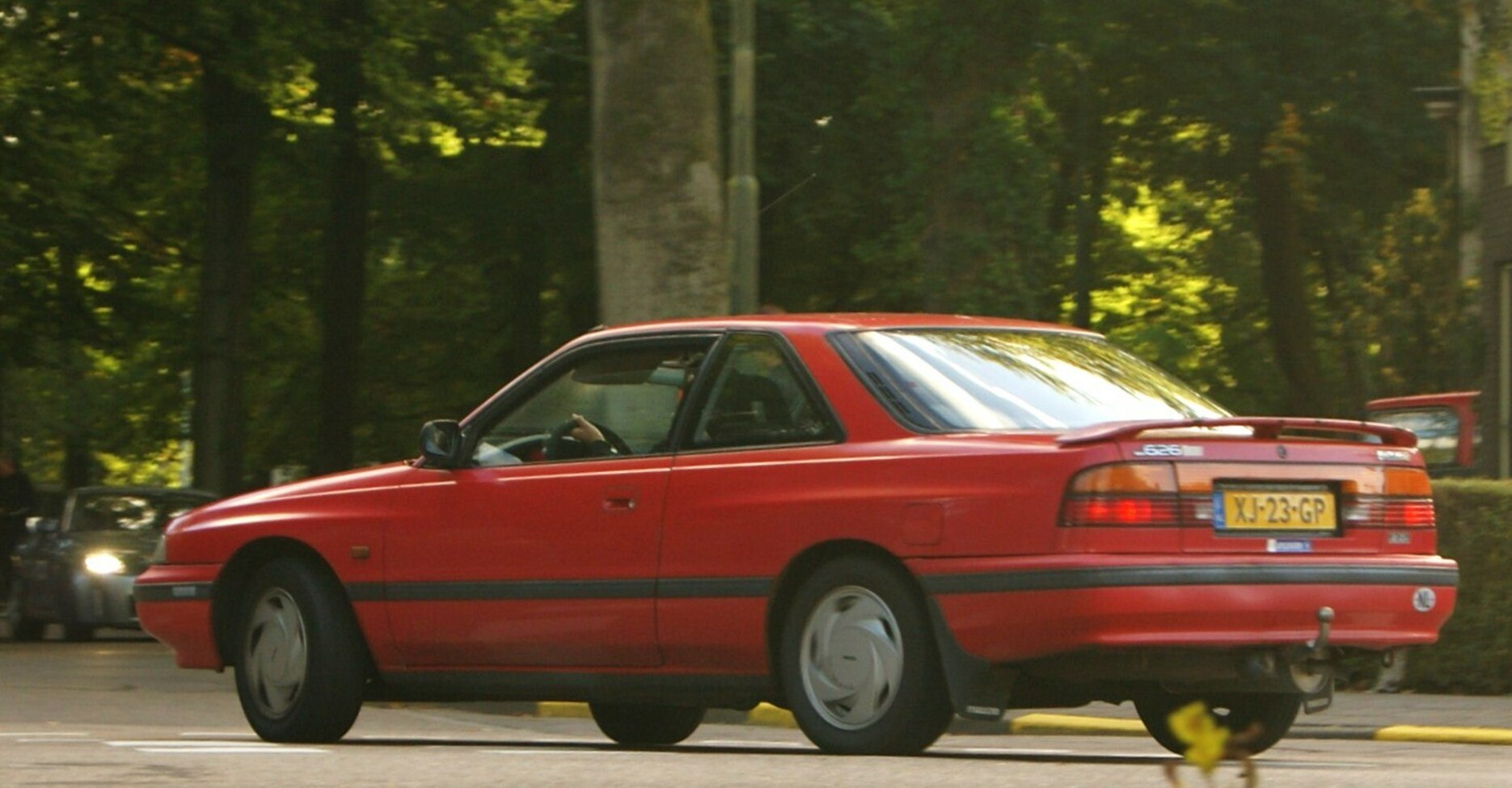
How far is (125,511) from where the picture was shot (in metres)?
26.0

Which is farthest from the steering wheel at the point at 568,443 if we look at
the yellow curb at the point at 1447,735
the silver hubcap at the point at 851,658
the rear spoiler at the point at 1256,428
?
the yellow curb at the point at 1447,735

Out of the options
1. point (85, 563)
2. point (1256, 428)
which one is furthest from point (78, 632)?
point (1256, 428)

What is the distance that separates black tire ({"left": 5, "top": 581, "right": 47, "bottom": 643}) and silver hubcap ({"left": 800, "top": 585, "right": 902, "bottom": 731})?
1795cm

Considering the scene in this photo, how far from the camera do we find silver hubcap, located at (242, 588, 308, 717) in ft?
32.8

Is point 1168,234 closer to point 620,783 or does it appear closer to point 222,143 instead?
point 222,143

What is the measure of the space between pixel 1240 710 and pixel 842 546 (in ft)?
5.93

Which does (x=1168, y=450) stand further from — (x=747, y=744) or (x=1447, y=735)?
(x=1447, y=735)

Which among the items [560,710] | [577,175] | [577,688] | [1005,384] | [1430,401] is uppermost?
[577,175]

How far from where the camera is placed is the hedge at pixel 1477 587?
14.6 meters

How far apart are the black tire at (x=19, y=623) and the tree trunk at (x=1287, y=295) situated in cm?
1599

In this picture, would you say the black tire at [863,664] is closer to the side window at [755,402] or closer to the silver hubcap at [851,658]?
the silver hubcap at [851,658]

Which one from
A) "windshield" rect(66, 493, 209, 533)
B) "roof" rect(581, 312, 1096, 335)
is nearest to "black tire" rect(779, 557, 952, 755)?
"roof" rect(581, 312, 1096, 335)

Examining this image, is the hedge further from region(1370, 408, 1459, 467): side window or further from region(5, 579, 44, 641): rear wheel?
region(5, 579, 44, 641): rear wheel

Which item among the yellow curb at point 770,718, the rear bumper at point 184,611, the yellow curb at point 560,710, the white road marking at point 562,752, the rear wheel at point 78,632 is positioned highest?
the rear bumper at point 184,611
